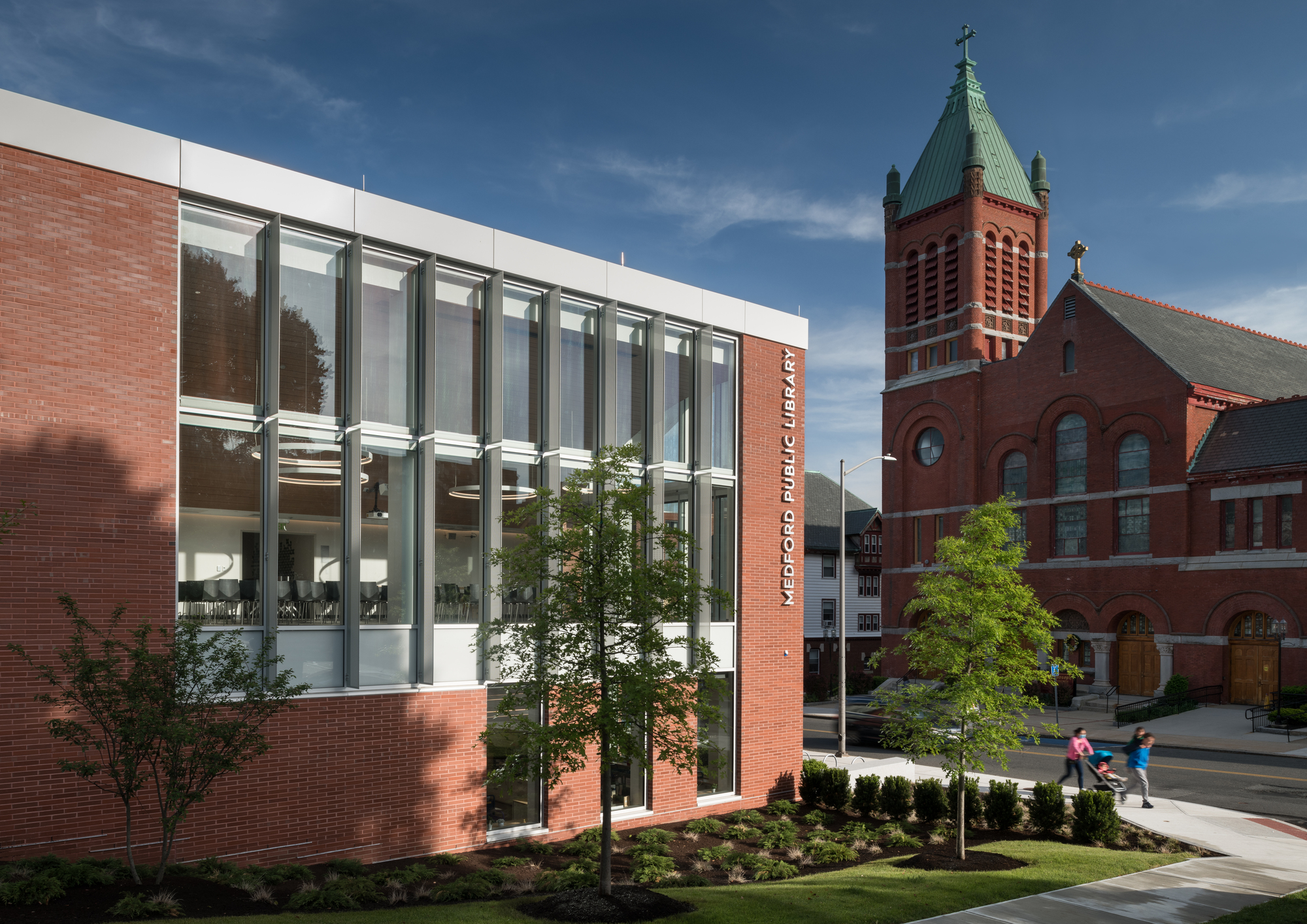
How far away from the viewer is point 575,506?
13.6 metres

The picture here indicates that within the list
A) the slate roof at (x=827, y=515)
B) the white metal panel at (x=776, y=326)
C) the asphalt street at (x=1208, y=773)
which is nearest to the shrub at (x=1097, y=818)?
the asphalt street at (x=1208, y=773)

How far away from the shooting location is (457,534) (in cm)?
1695

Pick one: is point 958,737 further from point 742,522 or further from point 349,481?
point 349,481

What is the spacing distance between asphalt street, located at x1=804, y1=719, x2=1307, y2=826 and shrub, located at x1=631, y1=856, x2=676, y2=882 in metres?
8.58

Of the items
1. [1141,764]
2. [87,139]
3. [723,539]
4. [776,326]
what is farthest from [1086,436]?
[87,139]

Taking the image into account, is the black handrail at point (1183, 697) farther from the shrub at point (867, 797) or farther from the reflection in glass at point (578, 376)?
the reflection in glass at point (578, 376)

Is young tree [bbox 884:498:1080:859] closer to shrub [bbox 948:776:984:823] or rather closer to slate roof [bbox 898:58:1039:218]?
shrub [bbox 948:776:984:823]

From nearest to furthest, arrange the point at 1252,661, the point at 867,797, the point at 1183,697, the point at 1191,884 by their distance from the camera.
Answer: the point at 1191,884
the point at 867,797
the point at 1252,661
the point at 1183,697

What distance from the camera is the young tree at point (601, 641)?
13.0 metres

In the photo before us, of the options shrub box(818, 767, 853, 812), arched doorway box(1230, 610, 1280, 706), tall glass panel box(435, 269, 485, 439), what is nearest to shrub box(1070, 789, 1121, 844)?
shrub box(818, 767, 853, 812)

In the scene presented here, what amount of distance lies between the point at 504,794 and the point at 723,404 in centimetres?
924

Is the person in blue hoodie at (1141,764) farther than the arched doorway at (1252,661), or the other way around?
the arched doorway at (1252,661)

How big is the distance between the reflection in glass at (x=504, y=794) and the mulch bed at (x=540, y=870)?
1.48 feet

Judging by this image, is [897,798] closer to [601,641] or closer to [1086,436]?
[601,641]
